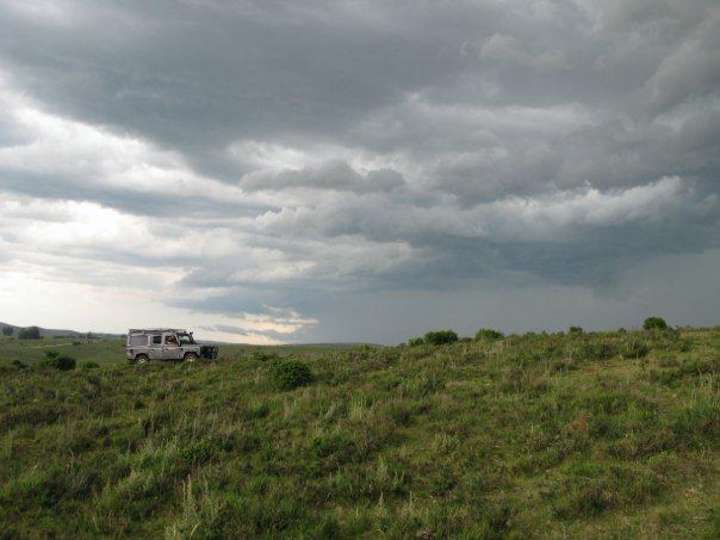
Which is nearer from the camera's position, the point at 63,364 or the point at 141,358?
the point at 141,358

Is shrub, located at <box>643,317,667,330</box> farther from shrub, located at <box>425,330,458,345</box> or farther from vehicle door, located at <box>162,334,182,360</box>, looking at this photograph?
vehicle door, located at <box>162,334,182,360</box>

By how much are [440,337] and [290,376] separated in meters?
15.0

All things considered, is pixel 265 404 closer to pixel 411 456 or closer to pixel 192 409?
pixel 192 409

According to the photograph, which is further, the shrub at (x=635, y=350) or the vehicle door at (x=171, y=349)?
the vehicle door at (x=171, y=349)

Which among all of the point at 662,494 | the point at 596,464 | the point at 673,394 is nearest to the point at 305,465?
the point at 596,464

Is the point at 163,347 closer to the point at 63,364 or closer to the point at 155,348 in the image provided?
the point at 155,348

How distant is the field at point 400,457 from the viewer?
867 centimetres

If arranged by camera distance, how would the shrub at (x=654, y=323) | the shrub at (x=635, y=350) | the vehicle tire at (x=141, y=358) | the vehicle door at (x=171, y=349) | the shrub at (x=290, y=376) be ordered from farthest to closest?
the vehicle tire at (x=141, y=358)
the vehicle door at (x=171, y=349)
the shrub at (x=654, y=323)
the shrub at (x=290, y=376)
the shrub at (x=635, y=350)

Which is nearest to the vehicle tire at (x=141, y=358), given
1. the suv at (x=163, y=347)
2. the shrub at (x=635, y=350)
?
the suv at (x=163, y=347)

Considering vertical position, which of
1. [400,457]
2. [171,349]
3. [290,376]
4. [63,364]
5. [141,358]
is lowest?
[63,364]

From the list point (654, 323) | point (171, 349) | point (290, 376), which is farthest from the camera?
point (171, 349)

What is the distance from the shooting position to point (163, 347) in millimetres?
37531

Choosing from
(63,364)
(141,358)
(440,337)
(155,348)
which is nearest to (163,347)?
(155,348)

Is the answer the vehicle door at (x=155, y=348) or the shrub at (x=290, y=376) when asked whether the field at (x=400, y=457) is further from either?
the vehicle door at (x=155, y=348)
